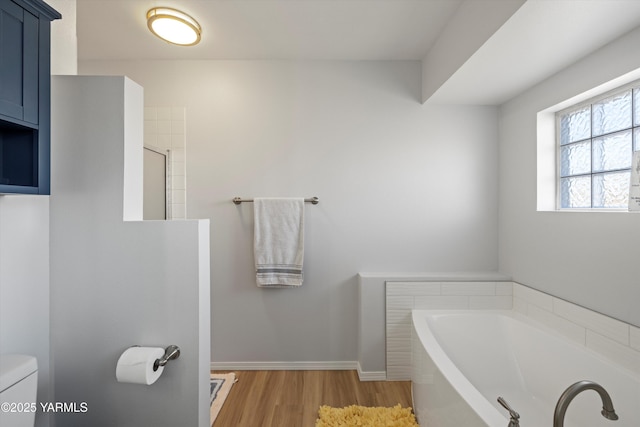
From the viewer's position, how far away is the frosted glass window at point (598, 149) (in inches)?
66.0

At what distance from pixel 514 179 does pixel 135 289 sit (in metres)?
2.52

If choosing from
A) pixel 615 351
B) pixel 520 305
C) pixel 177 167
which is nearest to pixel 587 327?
pixel 615 351

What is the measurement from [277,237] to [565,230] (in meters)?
1.86

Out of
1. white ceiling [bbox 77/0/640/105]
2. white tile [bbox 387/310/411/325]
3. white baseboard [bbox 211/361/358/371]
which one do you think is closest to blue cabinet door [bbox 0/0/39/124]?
white ceiling [bbox 77/0/640/105]

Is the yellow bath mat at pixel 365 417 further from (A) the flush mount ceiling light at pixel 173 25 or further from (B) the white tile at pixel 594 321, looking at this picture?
(A) the flush mount ceiling light at pixel 173 25

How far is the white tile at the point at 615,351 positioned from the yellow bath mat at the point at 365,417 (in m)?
1.04

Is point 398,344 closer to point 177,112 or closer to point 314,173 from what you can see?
point 314,173

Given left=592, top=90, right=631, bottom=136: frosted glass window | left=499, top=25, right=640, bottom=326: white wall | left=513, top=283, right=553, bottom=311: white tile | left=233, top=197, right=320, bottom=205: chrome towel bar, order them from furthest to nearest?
left=233, top=197, right=320, bottom=205: chrome towel bar → left=513, top=283, right=553, bottom=311: white tile → left=592, top=90, right=631, bottom=136: frosted glass window → left=499, top=25, right=640, bottom=326: white wall

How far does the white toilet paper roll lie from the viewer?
128 centimetres

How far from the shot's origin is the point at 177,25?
1949mm

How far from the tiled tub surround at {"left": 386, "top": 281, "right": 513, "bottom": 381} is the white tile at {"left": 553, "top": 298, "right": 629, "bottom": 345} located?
489mm

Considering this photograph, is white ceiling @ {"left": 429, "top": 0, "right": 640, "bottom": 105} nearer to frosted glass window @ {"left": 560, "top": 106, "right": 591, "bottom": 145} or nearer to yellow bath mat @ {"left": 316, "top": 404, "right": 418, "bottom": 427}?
frosted glass window @ {"left": 560, "top": 106, "right": 591, "bottom": 145}

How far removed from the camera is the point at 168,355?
1358 mm

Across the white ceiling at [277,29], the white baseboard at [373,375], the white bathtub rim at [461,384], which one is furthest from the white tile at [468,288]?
the white ceiling at [277,29]
